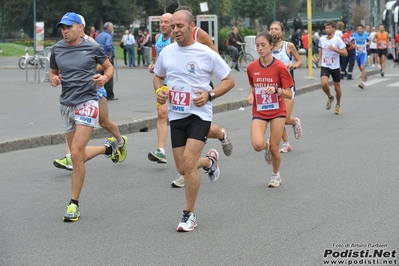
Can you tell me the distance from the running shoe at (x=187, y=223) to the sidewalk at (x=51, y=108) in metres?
5.81

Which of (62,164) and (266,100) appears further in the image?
(62,164)

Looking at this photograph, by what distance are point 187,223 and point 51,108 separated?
11.0 meters

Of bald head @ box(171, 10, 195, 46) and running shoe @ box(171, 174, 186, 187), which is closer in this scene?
bald head @ box(171, 10, 195, 46)

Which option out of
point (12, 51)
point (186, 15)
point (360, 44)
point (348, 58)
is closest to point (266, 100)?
point (186, 15)

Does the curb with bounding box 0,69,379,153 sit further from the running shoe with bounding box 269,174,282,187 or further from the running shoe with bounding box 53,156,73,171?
the running shoe with bounding box 269,174,282,187

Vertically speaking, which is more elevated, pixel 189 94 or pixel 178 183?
pixel 189 94

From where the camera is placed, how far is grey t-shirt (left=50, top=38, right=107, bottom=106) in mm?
7953

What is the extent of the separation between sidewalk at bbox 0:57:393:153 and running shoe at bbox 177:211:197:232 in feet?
19.1

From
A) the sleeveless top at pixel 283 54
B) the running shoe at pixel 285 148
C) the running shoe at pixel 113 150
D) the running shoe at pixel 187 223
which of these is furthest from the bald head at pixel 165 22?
the running shoe at pixel 187 223

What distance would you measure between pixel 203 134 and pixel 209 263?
1.56 m

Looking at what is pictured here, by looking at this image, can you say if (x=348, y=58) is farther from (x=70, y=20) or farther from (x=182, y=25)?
(x=182, y=25)

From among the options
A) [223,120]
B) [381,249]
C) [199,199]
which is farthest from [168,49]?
[223,120]

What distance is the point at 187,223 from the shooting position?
22.6 feet

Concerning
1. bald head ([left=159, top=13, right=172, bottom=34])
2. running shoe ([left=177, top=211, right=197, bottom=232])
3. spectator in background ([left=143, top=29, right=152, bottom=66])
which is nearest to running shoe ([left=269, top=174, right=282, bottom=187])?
running shoe ([left=177, top=211, right=197, bottom=232])
